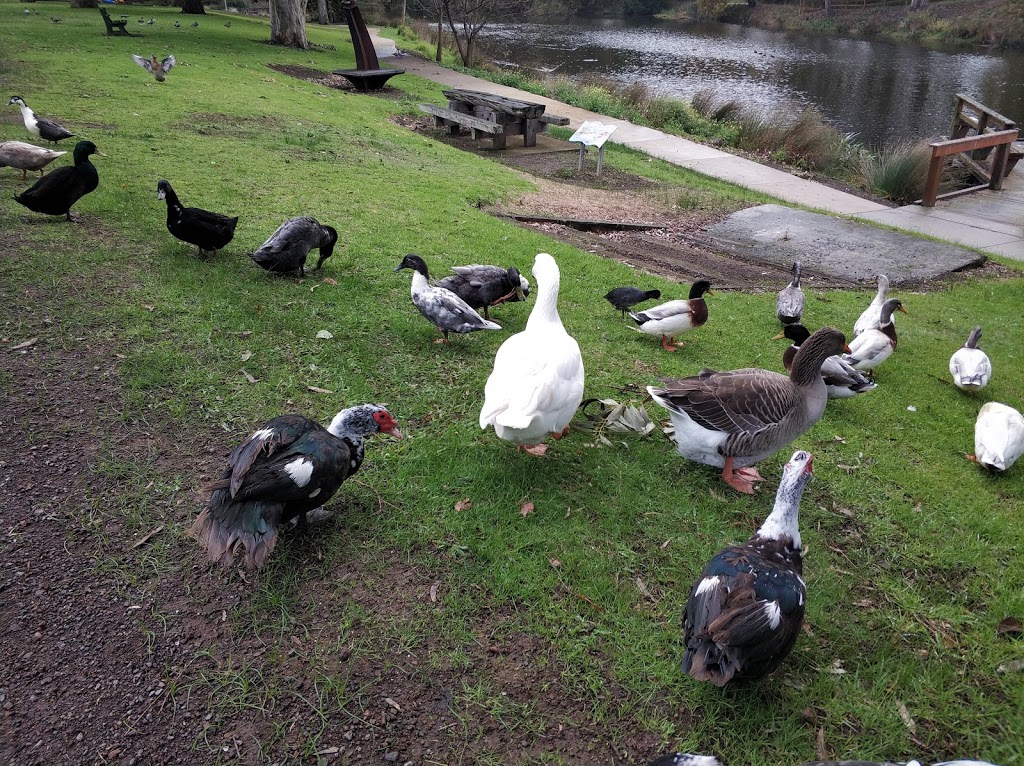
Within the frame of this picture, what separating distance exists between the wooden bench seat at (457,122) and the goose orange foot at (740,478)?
13.0 m

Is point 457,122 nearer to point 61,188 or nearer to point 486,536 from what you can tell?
point 61,188

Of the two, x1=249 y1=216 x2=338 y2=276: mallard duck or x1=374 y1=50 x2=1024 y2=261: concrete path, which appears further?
x1=374 y1=50 x2=1024 y2=261: concrete path

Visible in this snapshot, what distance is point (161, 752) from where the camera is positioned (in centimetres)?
287

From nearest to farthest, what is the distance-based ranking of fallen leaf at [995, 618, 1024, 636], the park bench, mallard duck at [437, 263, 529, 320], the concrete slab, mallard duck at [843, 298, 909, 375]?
1. fallen leaf at [995, 618, 1024, 636]
2. mallard duck at [843, 298, 909, 375]
3. mallard duck at [437, 263, 529, 320]
4. the concrete slab
5. the park bench

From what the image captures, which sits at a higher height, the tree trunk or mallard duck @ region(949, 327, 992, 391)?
the tree trunk

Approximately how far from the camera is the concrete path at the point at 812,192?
39.9 ft

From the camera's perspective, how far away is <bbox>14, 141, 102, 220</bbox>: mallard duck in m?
7.63

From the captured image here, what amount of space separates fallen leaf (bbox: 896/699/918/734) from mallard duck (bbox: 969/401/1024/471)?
2591 mm

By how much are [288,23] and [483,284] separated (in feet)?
83.7

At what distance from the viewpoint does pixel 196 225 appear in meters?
7.06

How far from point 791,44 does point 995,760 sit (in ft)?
172

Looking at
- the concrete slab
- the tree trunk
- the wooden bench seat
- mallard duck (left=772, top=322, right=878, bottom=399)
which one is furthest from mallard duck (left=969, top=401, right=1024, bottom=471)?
the tree trunk

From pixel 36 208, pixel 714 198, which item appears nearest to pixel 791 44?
pixel 714 198

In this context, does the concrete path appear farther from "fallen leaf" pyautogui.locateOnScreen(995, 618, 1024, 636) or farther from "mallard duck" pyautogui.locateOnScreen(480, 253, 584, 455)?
"mallard duck" pyautogui.locateOnScreen(480, 253, 584, 455)
